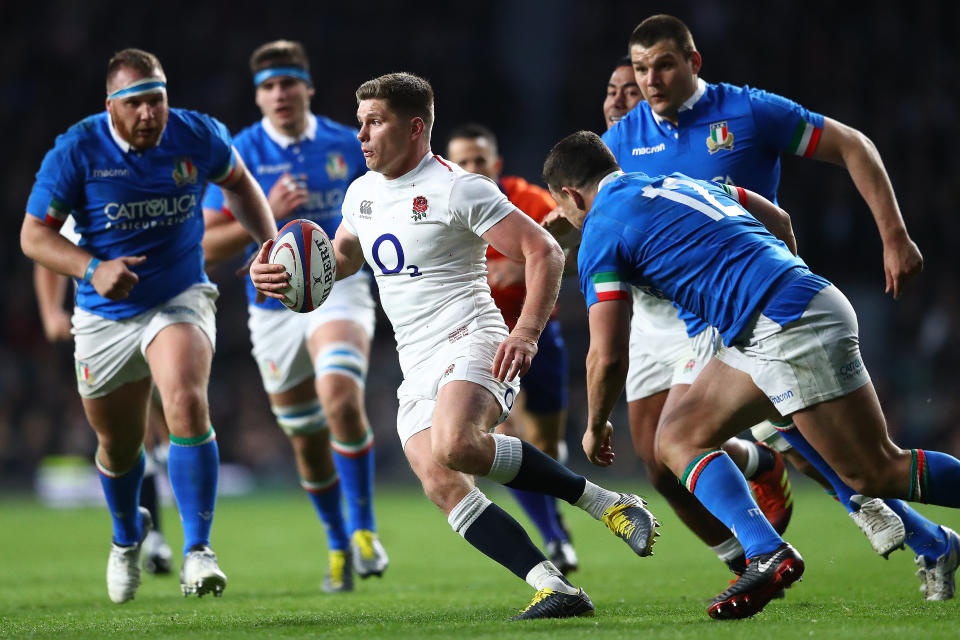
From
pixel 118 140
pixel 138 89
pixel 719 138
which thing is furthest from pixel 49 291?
pixel 719 138

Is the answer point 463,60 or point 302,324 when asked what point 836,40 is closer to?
point 463,60

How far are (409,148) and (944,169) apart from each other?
1443 cm

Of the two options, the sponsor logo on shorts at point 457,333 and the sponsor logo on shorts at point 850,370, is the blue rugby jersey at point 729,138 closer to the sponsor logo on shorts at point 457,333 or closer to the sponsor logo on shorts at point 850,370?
the sponsor logo on shorts at point 850,370

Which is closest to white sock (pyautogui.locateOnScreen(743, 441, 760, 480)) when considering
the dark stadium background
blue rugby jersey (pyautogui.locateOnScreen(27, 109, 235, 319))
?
blue rugby jersey (pyautogui.locateOnScreen(27, 109, 235, 319))

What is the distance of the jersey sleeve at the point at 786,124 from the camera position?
5.62 metres

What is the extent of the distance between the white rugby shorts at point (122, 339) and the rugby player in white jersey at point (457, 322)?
1.10m

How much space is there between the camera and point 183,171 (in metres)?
6.16

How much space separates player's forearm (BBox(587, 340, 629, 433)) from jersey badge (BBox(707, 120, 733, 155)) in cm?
161

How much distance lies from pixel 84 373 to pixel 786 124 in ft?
12.5

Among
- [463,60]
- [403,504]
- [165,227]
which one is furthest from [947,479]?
[463,60]

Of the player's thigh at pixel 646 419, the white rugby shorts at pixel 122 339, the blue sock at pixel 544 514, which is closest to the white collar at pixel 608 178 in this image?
the player's thigh at pixel 646 419

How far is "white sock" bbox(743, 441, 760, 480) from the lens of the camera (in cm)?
590

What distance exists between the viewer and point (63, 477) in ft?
55.3

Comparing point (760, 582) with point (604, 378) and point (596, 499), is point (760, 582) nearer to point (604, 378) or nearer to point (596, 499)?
point (596, 499)
